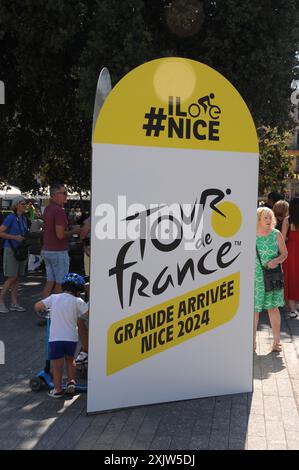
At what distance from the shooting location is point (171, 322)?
4.77 m

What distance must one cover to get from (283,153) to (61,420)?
22.6 metres

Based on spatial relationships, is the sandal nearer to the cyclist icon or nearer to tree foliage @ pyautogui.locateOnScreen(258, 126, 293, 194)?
the cyclist icon

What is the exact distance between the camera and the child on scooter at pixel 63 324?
4.94 metres

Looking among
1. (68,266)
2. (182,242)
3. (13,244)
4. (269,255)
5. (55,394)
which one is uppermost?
(182,242)

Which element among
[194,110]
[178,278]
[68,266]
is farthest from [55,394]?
[68,266]

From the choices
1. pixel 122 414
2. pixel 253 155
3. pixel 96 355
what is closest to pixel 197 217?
pixel 253 155

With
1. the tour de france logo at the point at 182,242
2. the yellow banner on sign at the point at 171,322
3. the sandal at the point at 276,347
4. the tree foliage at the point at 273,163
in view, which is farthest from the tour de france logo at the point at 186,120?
the tree foliage at the point at 273,163

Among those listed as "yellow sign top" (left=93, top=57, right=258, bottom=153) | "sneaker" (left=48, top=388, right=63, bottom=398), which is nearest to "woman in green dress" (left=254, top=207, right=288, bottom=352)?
"yellow sign top" (left=93, top=57, right=258, bottom=153)

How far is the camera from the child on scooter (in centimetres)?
494

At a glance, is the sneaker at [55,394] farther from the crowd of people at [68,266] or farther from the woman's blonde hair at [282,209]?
the woman's blonde hair at [282,209]

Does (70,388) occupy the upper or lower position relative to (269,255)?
lower

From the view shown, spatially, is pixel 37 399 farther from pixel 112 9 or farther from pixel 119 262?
pixel 112 9

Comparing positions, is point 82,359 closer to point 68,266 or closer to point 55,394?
point 55,394

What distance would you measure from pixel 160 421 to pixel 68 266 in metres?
3.96
